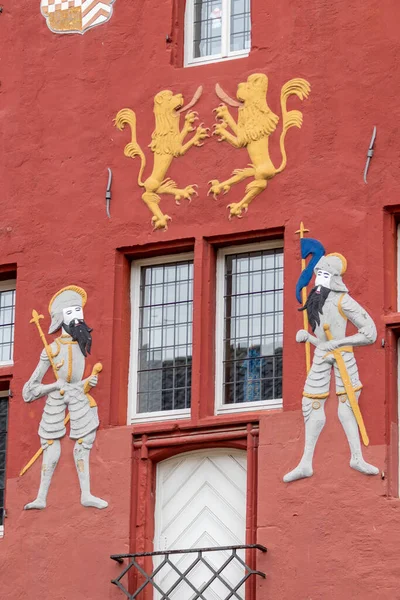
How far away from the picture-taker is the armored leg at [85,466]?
2184 cm

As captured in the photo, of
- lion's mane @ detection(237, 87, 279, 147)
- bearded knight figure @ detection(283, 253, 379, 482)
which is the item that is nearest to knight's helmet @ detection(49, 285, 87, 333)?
lion's mane @ detection(237, 87, 279, 147)

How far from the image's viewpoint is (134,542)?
21.6 m

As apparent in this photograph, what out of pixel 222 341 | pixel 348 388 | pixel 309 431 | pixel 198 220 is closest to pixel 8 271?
pixel 198 220

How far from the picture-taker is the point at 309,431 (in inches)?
828

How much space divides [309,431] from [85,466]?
242 cm

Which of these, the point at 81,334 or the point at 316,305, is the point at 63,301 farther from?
the point at 316,305

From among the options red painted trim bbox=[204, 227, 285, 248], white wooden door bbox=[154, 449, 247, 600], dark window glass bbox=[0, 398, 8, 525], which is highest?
red painted trim bbox=[204, 227, 285, 248]

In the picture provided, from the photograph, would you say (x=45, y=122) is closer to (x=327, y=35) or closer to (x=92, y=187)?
(x=92, y=187)

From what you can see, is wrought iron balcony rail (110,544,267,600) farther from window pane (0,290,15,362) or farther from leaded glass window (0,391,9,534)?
window pane (0,290,15,362)

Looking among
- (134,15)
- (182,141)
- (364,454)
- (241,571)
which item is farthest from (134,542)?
(134,15)

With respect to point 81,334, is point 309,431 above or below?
below

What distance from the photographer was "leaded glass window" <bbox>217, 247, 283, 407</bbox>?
21.8 m

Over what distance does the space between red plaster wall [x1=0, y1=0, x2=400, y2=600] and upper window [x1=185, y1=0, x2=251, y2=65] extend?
0.18 m

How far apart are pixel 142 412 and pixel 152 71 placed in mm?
3631
